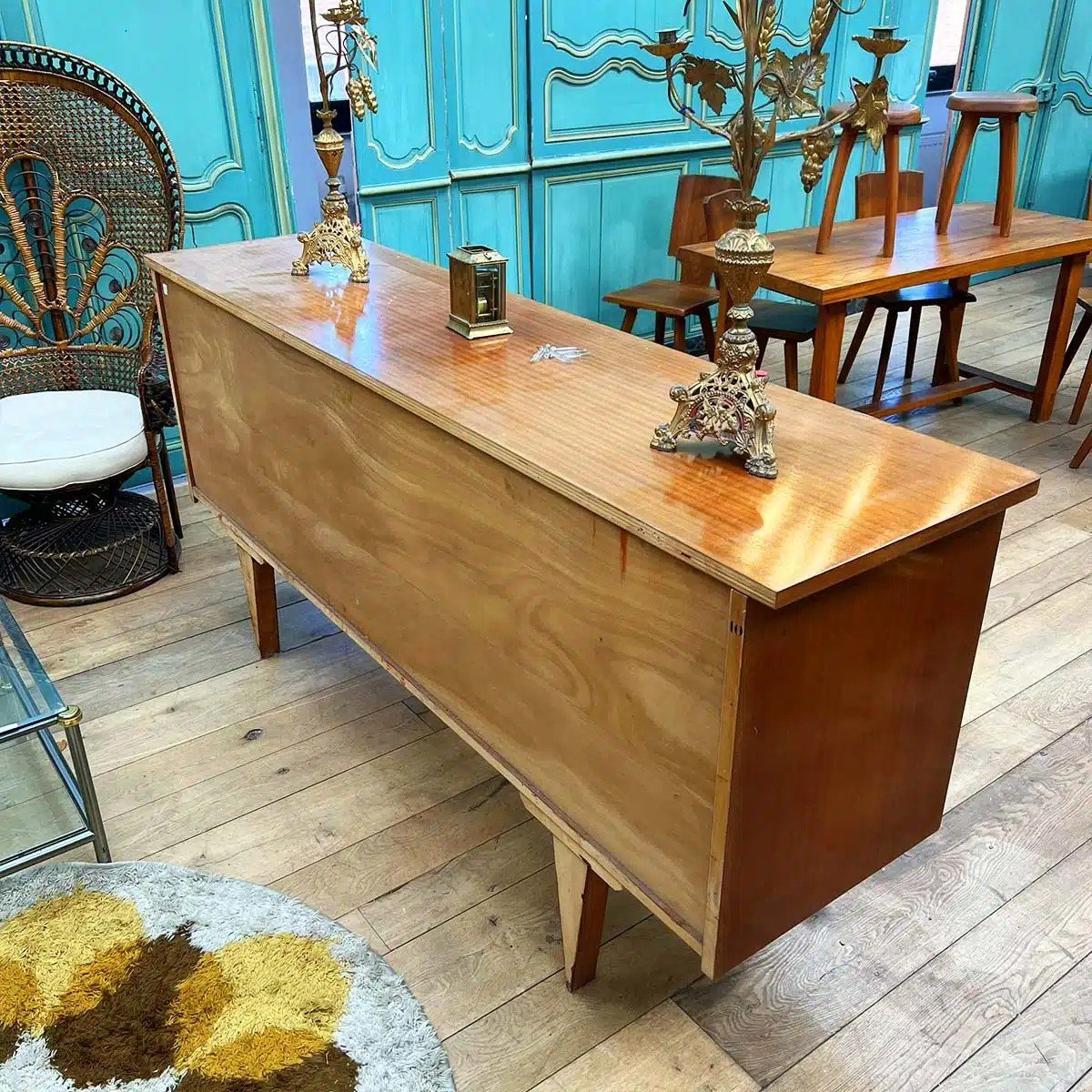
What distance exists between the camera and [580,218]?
4.11 m

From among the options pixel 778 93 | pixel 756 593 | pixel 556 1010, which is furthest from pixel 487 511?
pixel 556 1010

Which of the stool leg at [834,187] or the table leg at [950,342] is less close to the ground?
the stool leg at [834,187]

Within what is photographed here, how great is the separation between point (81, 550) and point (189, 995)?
1.60 m

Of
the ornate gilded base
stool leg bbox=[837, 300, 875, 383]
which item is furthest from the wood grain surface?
the ornate gilded base

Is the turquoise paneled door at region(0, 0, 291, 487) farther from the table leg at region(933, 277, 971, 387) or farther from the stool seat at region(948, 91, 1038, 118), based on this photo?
the table leg at region(933, 277, 971, 387)

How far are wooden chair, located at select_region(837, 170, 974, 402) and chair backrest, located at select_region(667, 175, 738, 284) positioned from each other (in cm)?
53

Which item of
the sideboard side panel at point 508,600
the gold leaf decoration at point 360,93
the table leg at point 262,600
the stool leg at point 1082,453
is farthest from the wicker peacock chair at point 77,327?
the stool leg at point 1082,453

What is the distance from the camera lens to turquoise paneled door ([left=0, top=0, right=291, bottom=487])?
277 cm

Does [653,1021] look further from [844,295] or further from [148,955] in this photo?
[844,295]

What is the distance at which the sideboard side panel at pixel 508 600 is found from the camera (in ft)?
3.94

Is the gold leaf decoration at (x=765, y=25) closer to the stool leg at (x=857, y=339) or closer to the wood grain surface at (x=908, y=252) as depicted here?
the wood grain surface at (x=908, y=252)

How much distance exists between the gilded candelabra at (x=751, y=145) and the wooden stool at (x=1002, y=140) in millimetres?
2422

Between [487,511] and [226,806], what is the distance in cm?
97

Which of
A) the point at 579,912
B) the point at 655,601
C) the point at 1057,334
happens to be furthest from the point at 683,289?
the point at 655,601
